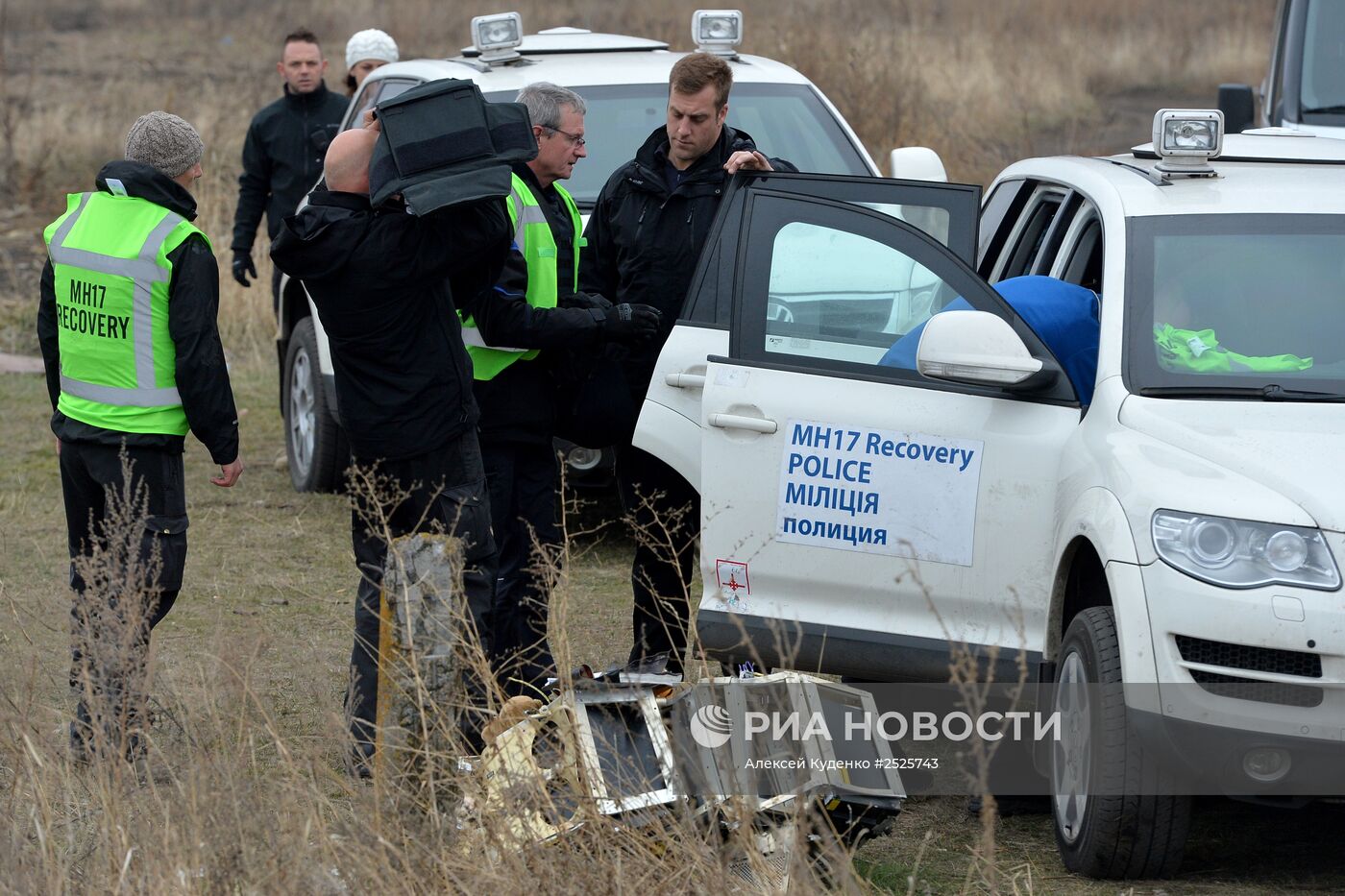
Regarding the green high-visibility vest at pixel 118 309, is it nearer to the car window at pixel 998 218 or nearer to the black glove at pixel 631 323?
the black glove at pixel 631 323

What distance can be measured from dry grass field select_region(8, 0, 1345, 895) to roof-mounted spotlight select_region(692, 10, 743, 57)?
2.08 m

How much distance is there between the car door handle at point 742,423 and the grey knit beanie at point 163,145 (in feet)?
4.85

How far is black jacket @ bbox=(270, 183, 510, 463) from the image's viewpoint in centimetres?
425

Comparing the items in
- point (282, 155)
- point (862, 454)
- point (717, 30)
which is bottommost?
point (862, 454)

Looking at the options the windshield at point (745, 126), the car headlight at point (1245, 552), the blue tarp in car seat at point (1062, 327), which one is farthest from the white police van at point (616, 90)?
the car headlight at point (1245, 552)

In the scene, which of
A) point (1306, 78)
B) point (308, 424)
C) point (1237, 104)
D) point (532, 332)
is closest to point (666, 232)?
point (532, 332)

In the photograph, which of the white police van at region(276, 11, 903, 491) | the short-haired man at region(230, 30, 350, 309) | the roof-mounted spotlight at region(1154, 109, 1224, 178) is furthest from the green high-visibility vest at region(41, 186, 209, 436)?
the short-haired man at region(230, 30, 350, 309)

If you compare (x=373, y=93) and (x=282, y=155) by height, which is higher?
(x=373, y=93)

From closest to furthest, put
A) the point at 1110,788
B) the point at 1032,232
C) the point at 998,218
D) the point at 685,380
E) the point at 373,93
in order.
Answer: the point at 1110,788 < the point at 685,380 < the point at 1032,232 < the point at 998,218 < the point at 373,93

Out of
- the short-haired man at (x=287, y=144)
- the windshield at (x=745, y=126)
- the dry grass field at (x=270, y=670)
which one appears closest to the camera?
the dry grass field at (x=270, y=670)

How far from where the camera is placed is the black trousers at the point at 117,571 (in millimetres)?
3666

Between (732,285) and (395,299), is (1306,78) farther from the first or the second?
(395,299)

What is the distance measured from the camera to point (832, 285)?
4625mm

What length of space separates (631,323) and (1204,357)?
1551mm
